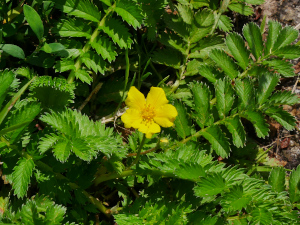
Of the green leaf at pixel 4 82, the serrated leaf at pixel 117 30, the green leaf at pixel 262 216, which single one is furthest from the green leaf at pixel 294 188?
the green leaf at pixel 4 82

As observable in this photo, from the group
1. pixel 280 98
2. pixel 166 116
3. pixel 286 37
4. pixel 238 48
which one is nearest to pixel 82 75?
pixel 166 116

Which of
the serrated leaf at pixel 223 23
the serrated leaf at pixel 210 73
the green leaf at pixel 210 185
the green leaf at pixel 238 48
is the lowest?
the green leaf at pixel 210 185

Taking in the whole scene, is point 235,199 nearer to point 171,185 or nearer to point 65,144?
point 171,185

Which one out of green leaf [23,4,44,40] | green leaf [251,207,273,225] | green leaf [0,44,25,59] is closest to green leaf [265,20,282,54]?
green leaf [251,207,273,225]

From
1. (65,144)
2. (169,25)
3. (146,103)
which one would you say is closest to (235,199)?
(146,103)

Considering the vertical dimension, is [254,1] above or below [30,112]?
above

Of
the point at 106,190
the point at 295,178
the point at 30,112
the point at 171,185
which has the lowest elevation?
the point at 106,190

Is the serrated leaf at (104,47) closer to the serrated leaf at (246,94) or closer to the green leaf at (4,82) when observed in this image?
the green leaf at (4,82)
